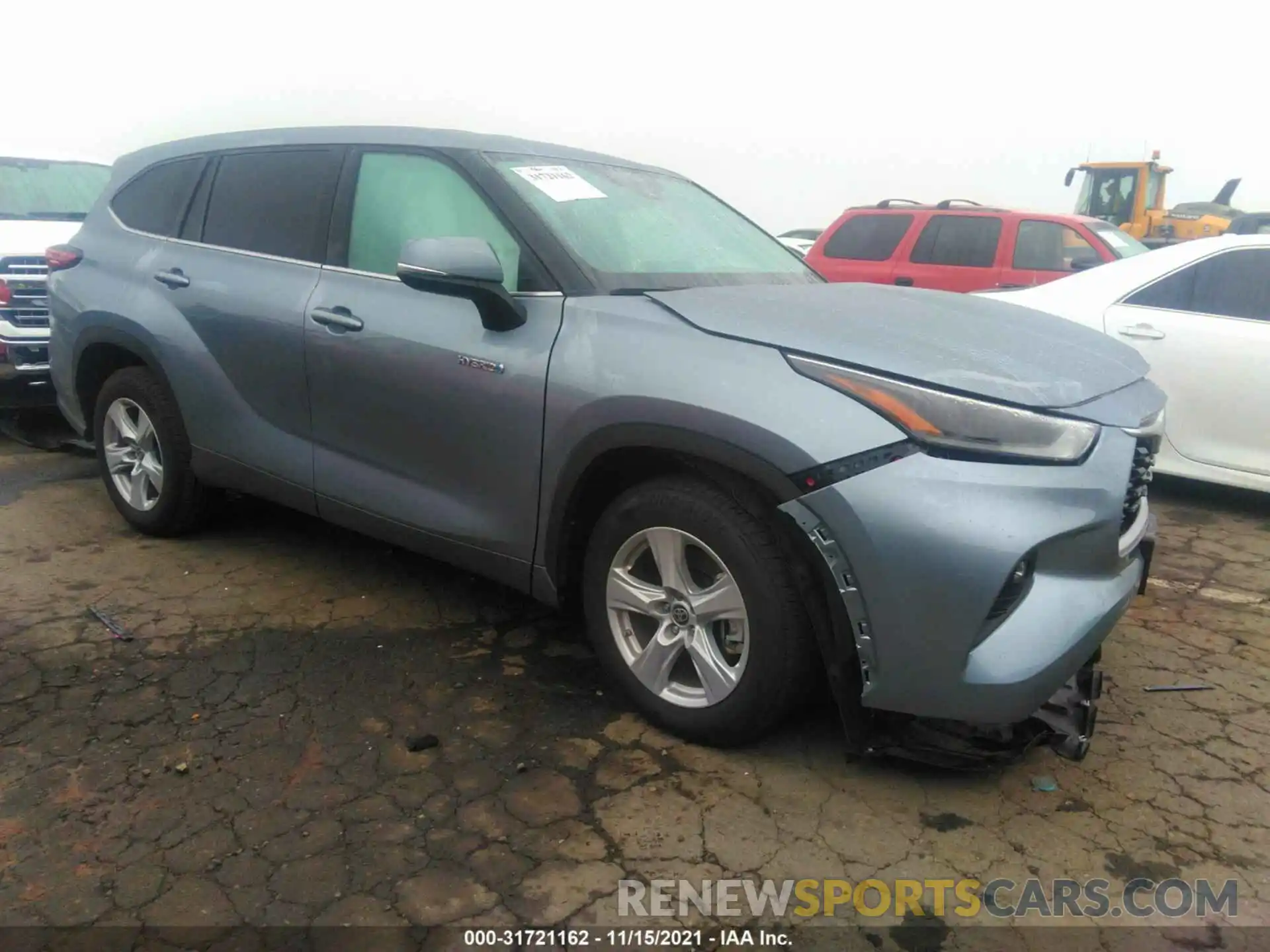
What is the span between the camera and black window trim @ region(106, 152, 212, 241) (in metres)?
4.09

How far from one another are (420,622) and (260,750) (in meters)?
0.92

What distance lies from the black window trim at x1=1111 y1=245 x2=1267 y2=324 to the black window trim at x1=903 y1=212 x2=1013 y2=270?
11.4 ft

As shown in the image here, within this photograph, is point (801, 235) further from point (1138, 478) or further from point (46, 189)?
point (1138, 478)

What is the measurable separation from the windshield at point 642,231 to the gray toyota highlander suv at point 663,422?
2 cm

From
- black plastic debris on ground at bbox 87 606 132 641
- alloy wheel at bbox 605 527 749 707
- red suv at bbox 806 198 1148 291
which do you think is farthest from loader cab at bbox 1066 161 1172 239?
black plastic debris on ground at bbox 87 606 132 641

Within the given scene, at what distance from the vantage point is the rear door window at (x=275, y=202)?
141 inches

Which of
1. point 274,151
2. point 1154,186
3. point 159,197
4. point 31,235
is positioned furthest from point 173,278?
point 1154,186

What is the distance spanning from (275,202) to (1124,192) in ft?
55.9

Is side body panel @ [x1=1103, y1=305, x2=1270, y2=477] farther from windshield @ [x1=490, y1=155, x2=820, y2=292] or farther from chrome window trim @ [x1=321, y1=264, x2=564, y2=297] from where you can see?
chrome window trim @ [x1=321, y1=264, x2=564, y2=297]

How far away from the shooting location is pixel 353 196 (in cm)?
351

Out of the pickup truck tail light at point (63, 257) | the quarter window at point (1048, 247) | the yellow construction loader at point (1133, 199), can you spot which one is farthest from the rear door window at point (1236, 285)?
the yellow construction loader at point (1133, 199)

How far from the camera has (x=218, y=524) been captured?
450 centimetres

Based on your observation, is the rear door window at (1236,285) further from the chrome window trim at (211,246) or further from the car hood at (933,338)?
the chrome window trim at (211,246)

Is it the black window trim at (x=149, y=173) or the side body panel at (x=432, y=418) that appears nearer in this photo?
the side body panel at (x=432, y=418)
